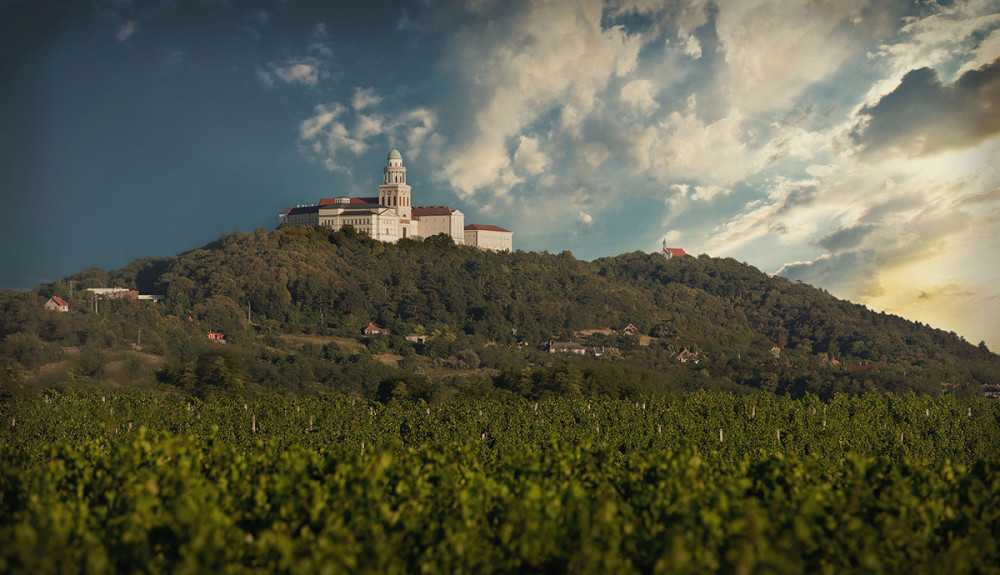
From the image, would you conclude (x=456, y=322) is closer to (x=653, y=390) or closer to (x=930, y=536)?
(x=653, y=390)

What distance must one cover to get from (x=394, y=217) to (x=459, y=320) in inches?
849

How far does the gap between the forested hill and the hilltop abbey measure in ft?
13.1

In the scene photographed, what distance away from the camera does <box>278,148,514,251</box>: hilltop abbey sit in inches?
4225

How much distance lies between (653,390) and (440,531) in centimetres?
4596

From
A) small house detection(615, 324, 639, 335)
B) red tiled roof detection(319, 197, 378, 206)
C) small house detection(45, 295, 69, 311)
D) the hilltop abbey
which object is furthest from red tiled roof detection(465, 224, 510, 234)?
small house detection(45, 295, 69, 311)

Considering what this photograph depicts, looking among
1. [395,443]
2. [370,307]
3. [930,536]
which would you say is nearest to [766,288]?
[370,307]

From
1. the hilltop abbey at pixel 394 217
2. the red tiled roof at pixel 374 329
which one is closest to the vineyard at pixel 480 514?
the red tiled roof at pixel 374 329

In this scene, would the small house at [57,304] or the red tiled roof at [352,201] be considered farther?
the red tiled roof at [352,201]

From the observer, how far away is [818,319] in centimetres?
10712

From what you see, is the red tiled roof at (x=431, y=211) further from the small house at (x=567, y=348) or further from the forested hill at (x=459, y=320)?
the small house at (x=567, y=348)

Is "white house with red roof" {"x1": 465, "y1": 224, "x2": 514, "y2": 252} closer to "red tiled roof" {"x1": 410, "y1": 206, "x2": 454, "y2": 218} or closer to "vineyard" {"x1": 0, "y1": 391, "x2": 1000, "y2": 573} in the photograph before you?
"red tiled roof" {"x1": 410, "y1": 206, "x2": 454, "y2": 218}

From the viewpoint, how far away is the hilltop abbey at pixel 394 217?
352 ft

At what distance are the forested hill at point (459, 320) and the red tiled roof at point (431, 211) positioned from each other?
238 inches

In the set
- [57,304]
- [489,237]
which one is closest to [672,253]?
[489,237]
